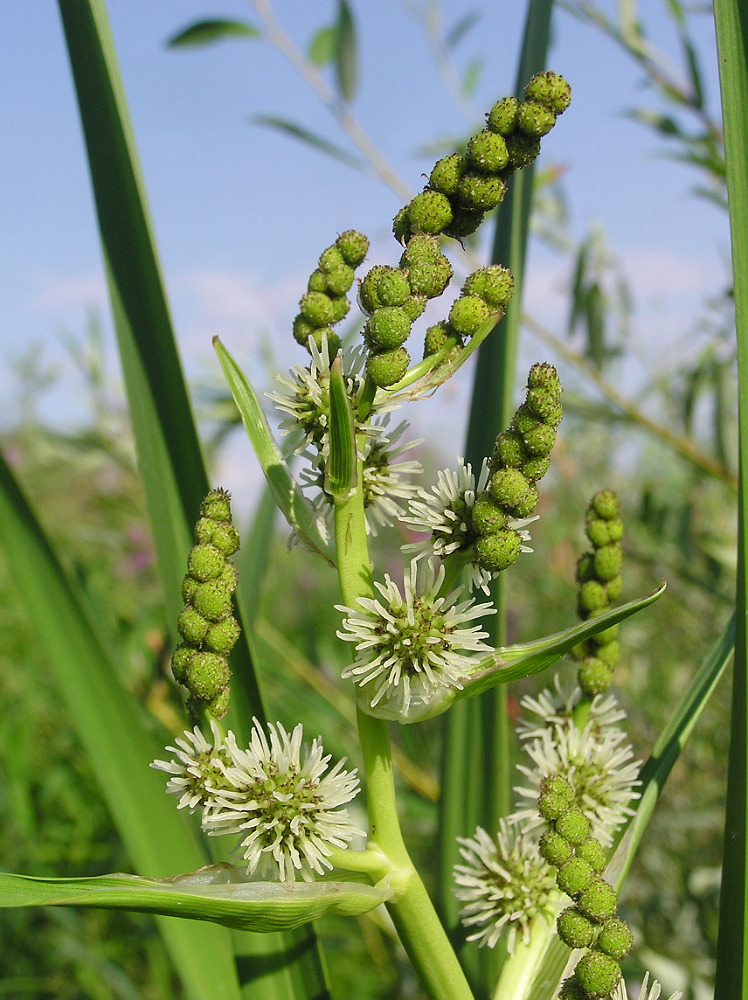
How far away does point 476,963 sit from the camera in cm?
79

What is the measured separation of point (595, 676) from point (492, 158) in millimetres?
390

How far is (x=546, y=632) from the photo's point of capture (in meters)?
2.49

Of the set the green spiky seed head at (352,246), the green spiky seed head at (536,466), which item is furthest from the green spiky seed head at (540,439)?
the green spiky seed head at (352,246)

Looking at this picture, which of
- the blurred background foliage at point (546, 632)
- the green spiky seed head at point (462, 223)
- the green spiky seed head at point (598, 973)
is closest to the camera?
the green spiky seed head at point (598, 973)

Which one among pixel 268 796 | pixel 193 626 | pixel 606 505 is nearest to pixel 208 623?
pixel 193 626

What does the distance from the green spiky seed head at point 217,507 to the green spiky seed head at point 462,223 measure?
239mm

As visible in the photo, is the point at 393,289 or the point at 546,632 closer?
the point at 393,289

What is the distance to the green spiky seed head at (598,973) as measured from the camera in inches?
17.7

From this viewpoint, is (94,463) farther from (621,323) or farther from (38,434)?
(621,323)

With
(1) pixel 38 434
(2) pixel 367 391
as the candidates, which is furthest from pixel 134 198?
(1) pixel 38 434

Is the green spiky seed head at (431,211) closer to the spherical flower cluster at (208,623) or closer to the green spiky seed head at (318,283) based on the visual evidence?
the green spiky seed head at (318,283)

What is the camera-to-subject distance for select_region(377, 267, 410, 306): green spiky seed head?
19.9 inches

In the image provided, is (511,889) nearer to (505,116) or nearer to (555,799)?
(555,799)

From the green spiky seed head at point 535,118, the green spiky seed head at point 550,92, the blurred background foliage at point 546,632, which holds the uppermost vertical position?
the green spiky seed head at point 550,92
